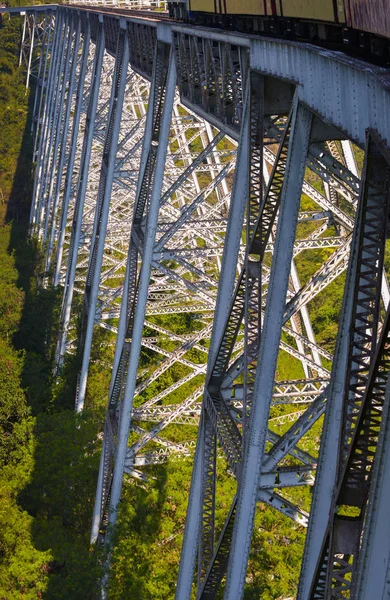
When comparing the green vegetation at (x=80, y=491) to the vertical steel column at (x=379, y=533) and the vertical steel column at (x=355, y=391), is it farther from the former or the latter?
the vertical steel column at (x=379, y=533)

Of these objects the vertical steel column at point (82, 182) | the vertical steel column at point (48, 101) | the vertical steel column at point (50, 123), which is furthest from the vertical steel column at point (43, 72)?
the vertical steel column at point (82, 182)

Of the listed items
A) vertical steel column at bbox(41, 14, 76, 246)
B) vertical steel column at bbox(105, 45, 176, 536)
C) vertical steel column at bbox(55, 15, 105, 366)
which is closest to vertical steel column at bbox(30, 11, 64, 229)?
vertical steel column at bbox(41, 14, 76, 246)

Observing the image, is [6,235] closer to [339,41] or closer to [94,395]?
[94,395]

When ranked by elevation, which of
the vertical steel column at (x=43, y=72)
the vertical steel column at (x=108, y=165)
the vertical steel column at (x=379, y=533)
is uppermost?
the vertical steel column at (x=43, y=72)

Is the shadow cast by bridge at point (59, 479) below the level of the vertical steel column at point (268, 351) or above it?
below

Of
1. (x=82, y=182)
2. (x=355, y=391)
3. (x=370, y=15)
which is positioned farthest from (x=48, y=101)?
(x=355, y=391)

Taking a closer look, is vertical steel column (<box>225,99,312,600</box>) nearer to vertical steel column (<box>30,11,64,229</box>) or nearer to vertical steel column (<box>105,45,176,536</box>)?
vertical steel column (<box>105,45,176,536</box>)

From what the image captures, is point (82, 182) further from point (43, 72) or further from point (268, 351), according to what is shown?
point (43, 72)
